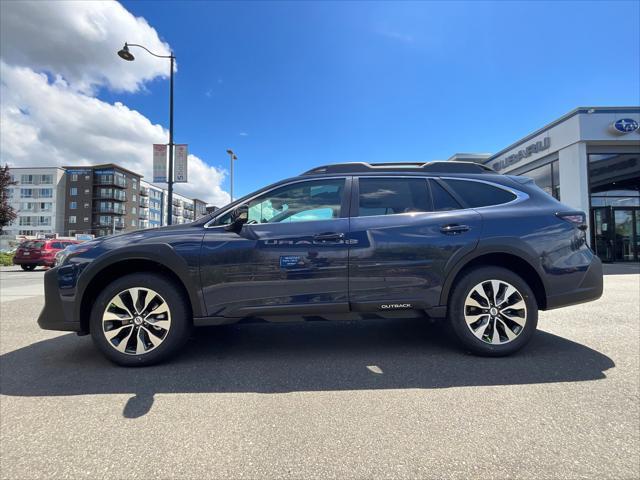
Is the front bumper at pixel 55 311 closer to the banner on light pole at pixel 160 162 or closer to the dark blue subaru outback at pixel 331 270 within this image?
the dark blue subaru outback at pixel 331 270

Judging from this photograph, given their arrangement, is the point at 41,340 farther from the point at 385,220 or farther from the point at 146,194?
the point at 146,194

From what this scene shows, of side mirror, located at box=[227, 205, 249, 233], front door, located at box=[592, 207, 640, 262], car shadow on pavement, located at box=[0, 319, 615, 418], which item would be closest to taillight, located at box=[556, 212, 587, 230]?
car shadow on pavement, located at box=[0, 319, 615, 418]

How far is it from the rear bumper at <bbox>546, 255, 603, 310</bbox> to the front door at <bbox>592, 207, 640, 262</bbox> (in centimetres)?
1609

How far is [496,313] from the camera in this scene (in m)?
3.12

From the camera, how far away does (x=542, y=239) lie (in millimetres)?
3211

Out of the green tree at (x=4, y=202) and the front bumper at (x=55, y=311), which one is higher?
the green tree at (x=4, y=202)

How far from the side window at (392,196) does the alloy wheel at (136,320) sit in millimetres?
2062

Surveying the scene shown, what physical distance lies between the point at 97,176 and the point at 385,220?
283 ft

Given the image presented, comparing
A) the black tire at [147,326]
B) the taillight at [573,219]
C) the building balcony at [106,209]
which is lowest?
the black tire at [147,326]

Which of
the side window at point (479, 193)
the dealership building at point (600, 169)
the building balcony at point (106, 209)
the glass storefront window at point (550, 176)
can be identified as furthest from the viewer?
the building balcony at point (106, 209)

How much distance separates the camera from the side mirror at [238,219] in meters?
3.05

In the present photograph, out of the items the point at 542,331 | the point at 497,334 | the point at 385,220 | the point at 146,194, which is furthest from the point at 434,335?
the point at 146,194

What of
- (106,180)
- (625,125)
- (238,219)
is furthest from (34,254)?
(106,180)

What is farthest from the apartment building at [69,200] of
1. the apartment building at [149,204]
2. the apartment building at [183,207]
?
the apartment building at [183,207]
